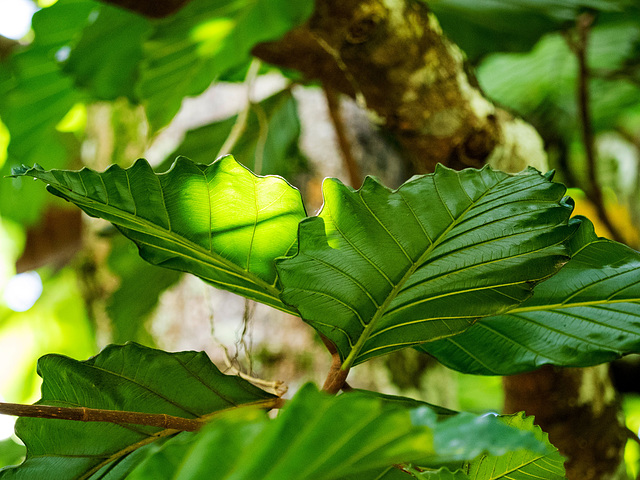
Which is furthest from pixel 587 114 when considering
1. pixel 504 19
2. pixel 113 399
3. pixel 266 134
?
pixel 113 399

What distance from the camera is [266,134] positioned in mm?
964

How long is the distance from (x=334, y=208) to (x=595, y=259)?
7.1 inches

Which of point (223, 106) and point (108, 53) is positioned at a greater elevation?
point (108, 53)

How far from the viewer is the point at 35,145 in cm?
103

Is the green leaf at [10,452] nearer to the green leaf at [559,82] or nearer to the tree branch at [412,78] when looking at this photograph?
the tree branch at [412,78]

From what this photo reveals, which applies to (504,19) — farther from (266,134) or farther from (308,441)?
(308,441)

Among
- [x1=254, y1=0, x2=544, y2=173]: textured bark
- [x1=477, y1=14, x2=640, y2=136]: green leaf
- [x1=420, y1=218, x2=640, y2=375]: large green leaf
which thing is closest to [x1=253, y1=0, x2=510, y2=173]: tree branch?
Answer: [x1=254, y1=0, x2=544, y2=173]: textured bark

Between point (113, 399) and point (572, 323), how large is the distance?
32 cm

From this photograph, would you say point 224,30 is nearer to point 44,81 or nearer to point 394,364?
point 44,81

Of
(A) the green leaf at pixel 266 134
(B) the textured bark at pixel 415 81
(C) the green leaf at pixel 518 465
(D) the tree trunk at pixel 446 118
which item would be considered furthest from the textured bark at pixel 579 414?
(A) the green leaf at pixel 266 134

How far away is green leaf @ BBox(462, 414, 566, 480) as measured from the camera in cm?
32

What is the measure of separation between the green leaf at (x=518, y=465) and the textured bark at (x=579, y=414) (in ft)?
1.43

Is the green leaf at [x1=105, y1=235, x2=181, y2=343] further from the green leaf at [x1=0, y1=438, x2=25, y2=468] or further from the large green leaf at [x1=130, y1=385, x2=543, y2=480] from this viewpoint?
the large green leaf at [x1=130, y1=385, x2=543, y2=480]

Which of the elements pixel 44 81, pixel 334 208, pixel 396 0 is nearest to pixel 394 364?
pixel 396 0
